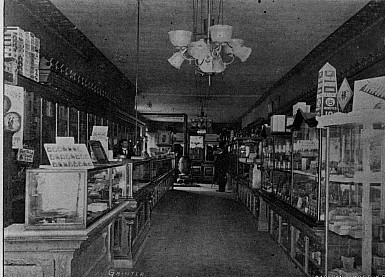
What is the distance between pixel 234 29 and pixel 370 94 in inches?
100

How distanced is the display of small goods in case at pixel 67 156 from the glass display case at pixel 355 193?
1.65 meters

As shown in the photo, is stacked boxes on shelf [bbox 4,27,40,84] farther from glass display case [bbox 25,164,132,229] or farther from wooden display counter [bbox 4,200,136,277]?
wooden display counter [bbox 4,200,136,277]

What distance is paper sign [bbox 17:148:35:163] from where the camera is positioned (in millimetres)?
4012

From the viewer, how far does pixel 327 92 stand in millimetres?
3520

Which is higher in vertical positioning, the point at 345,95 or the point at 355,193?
the point at 345,95

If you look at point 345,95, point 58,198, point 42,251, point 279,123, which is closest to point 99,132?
point 58,198

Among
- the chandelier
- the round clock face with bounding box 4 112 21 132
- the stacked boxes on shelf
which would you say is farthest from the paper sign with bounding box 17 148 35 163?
the chandelier

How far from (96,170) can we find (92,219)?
33 centimetres

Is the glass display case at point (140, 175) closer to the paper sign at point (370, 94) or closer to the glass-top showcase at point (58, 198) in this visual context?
the glass-top showcase at point (58, 198)

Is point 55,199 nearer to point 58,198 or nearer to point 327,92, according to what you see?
point 58,198

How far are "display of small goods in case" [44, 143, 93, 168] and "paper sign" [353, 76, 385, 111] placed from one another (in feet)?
5.97

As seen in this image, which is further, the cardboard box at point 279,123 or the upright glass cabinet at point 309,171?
the cardboard box at point 279,123

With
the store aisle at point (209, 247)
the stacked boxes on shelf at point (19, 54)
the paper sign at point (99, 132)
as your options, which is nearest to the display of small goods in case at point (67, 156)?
the stacked boxes on shelf at point (19, 54)

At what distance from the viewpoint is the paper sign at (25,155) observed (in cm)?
401
